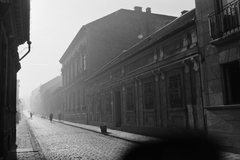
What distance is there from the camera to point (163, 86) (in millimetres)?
12375

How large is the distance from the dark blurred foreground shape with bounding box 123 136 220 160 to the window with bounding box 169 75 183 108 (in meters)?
1.56

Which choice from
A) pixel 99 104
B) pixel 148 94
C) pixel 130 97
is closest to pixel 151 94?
pixel 148 94

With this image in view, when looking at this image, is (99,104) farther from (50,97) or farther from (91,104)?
(50,97)

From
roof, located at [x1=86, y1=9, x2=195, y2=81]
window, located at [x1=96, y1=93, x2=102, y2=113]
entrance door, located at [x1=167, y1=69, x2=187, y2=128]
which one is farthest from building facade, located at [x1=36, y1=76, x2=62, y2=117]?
entrance door, located at [x1=167, y1=69, x2=187, y2=128]

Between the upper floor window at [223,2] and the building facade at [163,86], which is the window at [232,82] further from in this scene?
the upper floor window at [223,2]

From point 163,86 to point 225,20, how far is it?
4864mm

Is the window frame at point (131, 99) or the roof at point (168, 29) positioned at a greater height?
the roof at point (168, 29)

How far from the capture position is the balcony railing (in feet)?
25.9

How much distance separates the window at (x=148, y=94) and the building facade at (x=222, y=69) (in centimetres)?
439

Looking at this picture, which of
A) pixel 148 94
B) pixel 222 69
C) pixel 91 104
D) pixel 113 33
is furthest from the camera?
pixel 113 33

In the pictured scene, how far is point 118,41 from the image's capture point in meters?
26.8

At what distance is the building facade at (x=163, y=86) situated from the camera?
10266 millimetres

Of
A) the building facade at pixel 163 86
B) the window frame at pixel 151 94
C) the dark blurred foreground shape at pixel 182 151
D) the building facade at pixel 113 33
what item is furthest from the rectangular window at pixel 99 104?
the dark blurred foreground shape at pixel 182 151

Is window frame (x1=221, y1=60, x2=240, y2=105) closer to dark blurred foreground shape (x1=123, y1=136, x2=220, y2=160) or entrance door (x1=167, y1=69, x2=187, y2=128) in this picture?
dark blurred foreground shape (x1=123, y1=136, x2=220, y2=160)
